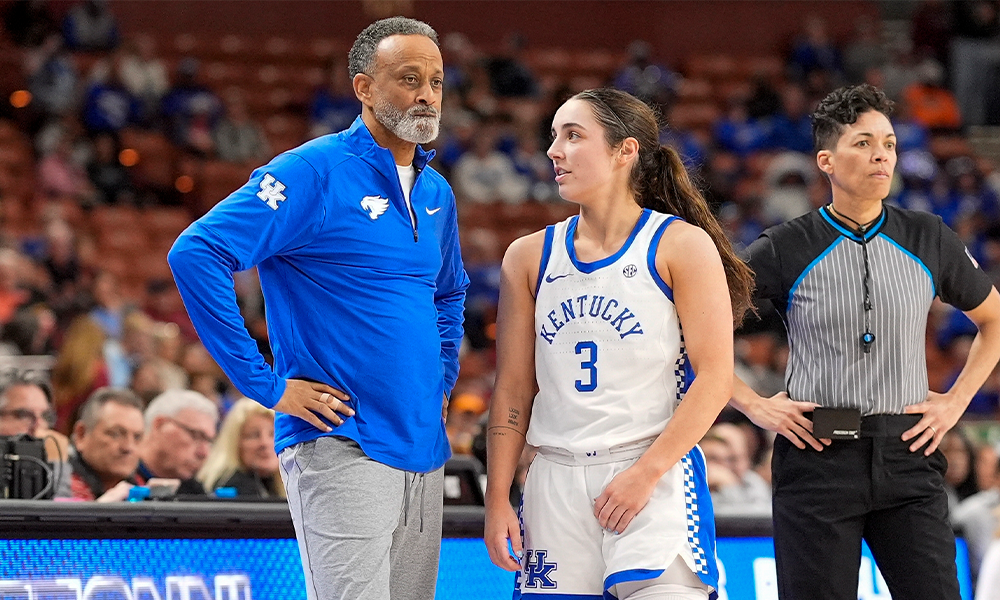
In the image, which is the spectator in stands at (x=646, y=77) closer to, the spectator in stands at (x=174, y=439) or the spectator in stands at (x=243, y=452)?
the spectator in stands at (x=243, y=452)

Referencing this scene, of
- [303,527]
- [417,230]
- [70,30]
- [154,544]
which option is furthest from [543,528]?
[70,30]

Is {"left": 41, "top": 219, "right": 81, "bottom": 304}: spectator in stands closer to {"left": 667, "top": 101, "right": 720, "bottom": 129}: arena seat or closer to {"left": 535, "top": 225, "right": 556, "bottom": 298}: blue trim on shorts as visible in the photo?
{"left": 535, "top": 225, "right": 556, "bottom": 298}: blue trim on shorts

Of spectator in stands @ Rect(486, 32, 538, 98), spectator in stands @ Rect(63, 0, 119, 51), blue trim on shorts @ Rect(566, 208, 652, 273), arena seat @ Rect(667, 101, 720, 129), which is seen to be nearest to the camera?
blue trim on shorts @ Rect(566, 208, 652, 273)

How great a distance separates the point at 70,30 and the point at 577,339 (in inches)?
469

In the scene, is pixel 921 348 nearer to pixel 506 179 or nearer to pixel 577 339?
pixel 577 339

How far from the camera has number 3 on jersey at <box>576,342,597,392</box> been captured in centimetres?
306

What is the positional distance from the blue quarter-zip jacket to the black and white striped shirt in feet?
3.93

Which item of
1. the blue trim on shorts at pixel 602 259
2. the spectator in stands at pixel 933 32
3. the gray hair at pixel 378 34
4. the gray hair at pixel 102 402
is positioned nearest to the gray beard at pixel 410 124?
the gray hair at pixel 378 34

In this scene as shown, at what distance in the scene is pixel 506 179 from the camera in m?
13.7

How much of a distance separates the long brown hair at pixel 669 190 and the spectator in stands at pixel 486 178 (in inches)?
398

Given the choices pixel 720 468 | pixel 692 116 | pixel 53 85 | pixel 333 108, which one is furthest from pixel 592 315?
pixel 692 116

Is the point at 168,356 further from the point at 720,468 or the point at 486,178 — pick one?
the point at 486,178

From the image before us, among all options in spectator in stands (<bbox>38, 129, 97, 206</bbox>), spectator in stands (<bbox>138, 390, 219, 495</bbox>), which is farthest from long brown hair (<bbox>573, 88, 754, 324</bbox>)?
spectator in stands (<bbox>38, 129, 97, 206</bbox>)

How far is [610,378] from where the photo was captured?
10.0ft
